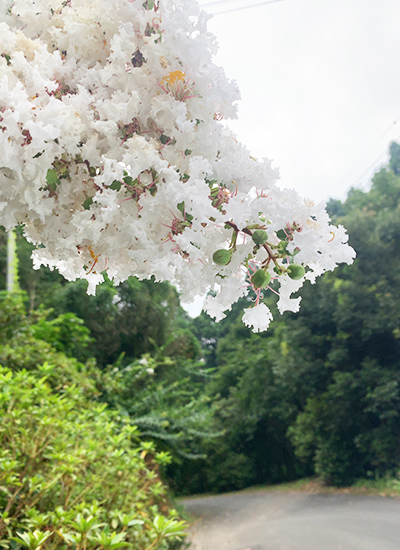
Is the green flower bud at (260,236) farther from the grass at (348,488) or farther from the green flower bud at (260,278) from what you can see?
the grass at (348,488)

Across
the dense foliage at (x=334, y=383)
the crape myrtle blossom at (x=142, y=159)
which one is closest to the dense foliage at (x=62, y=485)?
the crape myrtle blossom at (x=142, y=159)

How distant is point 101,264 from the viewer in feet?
2.50

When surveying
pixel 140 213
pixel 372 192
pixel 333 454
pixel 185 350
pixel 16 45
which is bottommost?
pixel 333 454

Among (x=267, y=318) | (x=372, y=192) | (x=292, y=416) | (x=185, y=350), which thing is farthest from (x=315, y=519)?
(x=372, y=192)

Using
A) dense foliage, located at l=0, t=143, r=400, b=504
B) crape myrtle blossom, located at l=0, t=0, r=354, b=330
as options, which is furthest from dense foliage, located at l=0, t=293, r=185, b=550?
dense foliage, located at l=0, t=143, r=400, b=504

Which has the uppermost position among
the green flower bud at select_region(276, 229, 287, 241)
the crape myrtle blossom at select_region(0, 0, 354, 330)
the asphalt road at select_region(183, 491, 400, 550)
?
the crape myrtle blossom at select_region(0, 0, 354, 330)

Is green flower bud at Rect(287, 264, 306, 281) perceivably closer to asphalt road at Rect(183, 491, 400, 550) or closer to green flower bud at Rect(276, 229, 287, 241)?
green flower bud at Rect(276, 229, 287, 241)

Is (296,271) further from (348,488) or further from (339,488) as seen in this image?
(339,488)

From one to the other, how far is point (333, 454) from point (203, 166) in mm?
8708

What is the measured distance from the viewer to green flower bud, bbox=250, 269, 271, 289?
0.67 meters

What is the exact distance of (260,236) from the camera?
0.62m

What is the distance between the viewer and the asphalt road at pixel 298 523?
430 cm

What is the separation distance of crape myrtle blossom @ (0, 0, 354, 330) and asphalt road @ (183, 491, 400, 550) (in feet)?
14.5

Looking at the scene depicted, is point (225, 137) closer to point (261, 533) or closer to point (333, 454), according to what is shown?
point (261, 533)
